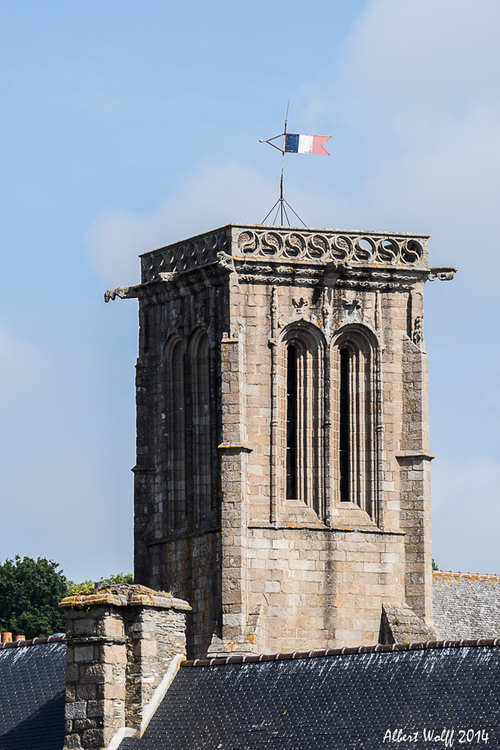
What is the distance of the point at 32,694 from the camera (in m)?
40.9

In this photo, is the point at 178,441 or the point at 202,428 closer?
the point at 202,428

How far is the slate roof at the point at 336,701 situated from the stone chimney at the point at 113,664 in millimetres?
328

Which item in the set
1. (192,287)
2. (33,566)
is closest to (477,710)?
(192,287)

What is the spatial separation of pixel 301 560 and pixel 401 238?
25.2ft

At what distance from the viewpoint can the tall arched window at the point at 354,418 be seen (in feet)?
173

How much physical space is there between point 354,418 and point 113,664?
1533 cm

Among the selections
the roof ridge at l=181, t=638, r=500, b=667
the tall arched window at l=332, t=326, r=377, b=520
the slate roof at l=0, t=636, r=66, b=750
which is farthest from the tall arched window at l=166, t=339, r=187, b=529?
the roof ridge at l=181, t=638, r=500, b=667

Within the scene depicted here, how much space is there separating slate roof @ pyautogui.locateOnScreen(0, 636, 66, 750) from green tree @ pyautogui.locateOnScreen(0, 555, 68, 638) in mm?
40517

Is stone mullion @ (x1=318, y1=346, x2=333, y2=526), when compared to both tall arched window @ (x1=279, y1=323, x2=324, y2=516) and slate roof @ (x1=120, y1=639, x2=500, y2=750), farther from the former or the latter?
slate roof @ (x1=120, y1=639, x2=500, y2=750)

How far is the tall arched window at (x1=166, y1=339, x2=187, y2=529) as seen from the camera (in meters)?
53.6

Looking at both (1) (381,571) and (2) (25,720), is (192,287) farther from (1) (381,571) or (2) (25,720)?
(2) (25,720)

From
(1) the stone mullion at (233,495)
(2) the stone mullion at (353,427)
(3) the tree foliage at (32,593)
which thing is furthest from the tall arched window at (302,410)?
(3) the tree foliage at (32,593)

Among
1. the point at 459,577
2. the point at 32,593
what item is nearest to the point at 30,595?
the point at 32,593

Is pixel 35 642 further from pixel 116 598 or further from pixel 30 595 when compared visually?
pixel 30 595
